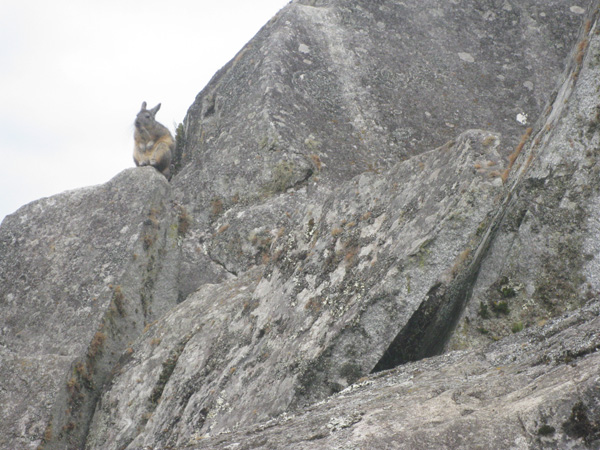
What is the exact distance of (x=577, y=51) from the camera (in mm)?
5371

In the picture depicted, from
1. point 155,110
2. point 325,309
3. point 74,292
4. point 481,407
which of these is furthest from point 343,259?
point 155,110

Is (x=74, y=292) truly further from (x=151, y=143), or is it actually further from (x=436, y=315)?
(x=436, y=315)

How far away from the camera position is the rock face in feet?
11.0

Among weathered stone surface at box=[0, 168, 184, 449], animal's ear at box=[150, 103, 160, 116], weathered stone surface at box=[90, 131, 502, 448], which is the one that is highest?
animal's ear at box=[150, 103, 160, 116]

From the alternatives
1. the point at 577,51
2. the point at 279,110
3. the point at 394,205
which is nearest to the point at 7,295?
the point at 279,110

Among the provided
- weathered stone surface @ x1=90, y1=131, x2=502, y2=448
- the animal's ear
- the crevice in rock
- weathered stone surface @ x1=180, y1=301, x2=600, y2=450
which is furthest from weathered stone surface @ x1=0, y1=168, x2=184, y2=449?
weathered stone surface @ x1=180, y1=301, x2=600, y2=450

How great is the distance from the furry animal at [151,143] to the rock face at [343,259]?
0.25 m

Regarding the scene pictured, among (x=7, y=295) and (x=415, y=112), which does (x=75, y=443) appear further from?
(x=415, y=112)

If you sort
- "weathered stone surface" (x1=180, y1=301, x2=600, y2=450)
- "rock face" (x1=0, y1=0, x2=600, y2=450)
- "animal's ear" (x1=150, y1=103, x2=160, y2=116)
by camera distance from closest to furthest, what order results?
"weathered stone surface" (x1=180, y1=301, x2=600, y2=450) < "rock face" (x1=0, y1=0, x2=600, y2=450) < "animal's ear" (x1=150, y1=103, x2=160, y2=116)

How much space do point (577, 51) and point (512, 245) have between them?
160 cm

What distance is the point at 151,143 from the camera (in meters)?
11.7

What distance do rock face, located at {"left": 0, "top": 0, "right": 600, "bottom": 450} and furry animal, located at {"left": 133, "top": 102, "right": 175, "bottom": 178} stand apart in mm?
250

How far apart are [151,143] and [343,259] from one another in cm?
645

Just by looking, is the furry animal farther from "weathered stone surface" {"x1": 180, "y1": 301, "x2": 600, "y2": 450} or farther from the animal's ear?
"weathered stone surface" {"x1": 180, "y1": 301, "x2": 600, "y2": 450}
